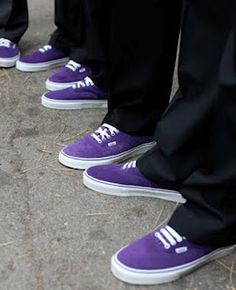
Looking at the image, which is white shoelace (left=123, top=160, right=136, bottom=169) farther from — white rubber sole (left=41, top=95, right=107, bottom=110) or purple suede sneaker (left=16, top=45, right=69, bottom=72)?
purple suede sneaker (left=16, top=45, right=69, bottom=72)

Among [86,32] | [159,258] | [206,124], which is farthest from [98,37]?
[159,258]

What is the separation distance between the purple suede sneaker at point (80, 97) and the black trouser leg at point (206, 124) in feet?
2.56

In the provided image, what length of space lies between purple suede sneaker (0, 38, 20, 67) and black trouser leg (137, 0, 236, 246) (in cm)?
130

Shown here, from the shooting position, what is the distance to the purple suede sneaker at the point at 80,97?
7.57 feet

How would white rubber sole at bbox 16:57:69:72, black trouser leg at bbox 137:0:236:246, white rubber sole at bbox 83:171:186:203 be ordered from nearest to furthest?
black trouser leg at bbox 137:0:236:246 < white rubber sole at bbox 83:171:186:203 < white rubber sole at bbox 16:57:69:72

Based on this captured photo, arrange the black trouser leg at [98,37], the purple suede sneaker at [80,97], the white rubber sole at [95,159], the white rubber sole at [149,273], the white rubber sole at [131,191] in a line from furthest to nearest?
the purple suede sneaker at [80,97] → the black trouser leg at [98,37] → the white rubber sole at [95,159] → the white rubber sole at [131,191] → the white rubber sole at [149,273]

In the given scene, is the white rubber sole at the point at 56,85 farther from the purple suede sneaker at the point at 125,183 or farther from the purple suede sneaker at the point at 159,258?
the purple suede sneaker at the point at 159,258

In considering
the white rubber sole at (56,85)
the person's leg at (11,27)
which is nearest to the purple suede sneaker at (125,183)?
the white rubber sole at (56,85)

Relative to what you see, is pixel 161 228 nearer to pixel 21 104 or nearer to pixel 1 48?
pixel 21 104

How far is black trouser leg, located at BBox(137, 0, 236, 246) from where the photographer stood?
4.48ft

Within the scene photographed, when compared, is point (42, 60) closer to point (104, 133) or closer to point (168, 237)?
point (104, 133)

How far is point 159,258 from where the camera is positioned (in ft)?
4.91

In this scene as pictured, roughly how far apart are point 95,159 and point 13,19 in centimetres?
108

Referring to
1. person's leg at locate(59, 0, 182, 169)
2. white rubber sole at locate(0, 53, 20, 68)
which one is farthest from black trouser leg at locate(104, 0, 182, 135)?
white rubber sole at locate(0, 53, 20, 68)
